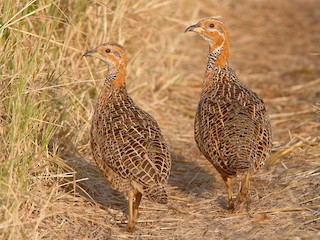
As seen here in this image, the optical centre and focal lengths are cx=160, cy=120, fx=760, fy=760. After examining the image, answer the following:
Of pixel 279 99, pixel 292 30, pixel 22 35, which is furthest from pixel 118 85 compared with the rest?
pixel 292 30

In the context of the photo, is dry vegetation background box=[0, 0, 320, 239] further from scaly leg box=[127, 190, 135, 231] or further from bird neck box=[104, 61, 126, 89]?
bird neck box=[104, 61, 126, 89]

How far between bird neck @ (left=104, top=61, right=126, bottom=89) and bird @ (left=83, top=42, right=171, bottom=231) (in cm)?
4

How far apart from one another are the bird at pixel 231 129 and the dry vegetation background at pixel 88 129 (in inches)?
19.8

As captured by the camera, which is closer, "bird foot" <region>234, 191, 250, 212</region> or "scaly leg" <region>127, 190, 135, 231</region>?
"scaly leg" <region>127, 190, 135, 231</region>

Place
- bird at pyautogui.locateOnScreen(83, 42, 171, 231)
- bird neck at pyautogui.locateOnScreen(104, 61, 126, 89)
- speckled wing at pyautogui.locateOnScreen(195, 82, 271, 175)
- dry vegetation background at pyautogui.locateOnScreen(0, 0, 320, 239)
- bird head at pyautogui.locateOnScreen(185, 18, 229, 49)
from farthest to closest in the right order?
bird head at pyautogui.locateOnScreen(185, 18, 229, 49), bird neck at pyautogui.locateOnScreen(104, 61, 126, 89), speckled wing at pyautogui.locateOnScreen(195, 82, 271, 175), dry vegetation background at pyautogui.locateOnScreen(0, 0, 320, 239), bird at pyautogui.locateOnScreen(83, 42, 171, 231)

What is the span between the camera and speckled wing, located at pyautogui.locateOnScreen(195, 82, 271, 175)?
6.97 metres

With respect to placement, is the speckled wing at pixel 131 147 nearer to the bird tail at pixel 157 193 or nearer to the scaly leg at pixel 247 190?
the bird tail at pixel 157 193

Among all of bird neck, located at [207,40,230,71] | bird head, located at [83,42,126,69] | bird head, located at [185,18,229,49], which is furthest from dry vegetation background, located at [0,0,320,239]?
bird neck, located at [207,40,230,71]

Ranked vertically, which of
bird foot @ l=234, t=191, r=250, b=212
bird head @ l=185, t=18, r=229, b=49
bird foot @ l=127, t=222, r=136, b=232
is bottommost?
bird foot @ l=127, t=222, r=136, b=232

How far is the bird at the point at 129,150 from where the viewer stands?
665cm

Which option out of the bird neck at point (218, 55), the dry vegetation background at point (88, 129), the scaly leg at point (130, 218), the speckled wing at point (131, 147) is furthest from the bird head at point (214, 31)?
the scaly leg at point (130, 218)

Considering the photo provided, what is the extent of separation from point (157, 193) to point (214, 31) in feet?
8.34

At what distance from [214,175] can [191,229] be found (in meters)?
1.68

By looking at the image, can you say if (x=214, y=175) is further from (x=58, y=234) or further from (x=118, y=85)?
(x=58, y=234)
